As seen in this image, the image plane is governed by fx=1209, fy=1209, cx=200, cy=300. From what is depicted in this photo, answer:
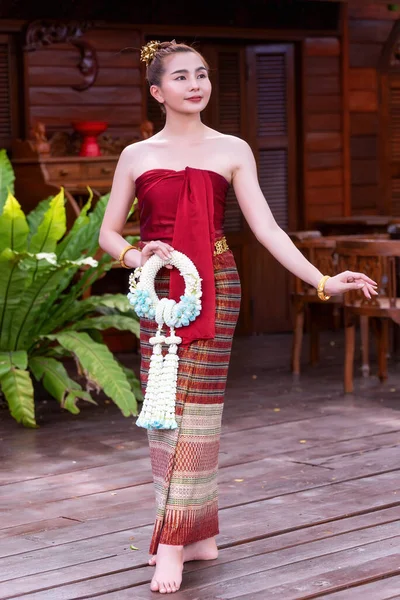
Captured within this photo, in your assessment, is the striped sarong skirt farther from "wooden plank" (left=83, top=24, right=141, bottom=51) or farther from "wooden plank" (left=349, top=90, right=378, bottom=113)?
"wooden plank" (left=349, top=90, right=378, bottom=113)

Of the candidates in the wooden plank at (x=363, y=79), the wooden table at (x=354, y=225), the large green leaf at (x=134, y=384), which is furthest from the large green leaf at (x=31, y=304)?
the wooden plank at (x=363, y=79)

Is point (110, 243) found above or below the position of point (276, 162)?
below

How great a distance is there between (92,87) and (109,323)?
8.44ft

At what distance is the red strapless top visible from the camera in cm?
339

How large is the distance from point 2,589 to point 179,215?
3.87ft

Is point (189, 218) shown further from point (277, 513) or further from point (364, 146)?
Result: point (364, 146)

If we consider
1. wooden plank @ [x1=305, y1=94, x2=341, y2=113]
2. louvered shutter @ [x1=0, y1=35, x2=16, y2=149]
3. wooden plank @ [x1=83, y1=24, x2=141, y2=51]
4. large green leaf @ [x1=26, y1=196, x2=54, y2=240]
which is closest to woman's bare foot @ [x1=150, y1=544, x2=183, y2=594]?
large green leaf @ [x1=26, y1=196, x2=54, y2=240]

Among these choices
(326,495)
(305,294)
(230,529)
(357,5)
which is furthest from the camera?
(357,5)

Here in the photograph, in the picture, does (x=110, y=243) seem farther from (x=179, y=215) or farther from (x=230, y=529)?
(x=230, y=529)

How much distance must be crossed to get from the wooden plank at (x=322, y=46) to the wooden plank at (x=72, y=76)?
1546 mm

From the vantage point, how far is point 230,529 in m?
4.04

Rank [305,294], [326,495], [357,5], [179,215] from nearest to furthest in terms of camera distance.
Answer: [179,215] < [326,495] < [305,294] < [357,5]

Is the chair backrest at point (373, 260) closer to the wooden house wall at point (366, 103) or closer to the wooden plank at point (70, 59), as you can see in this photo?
the wooden plank at point (70, 59)

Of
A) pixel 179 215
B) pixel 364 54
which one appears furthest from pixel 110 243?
pixel 364 54
